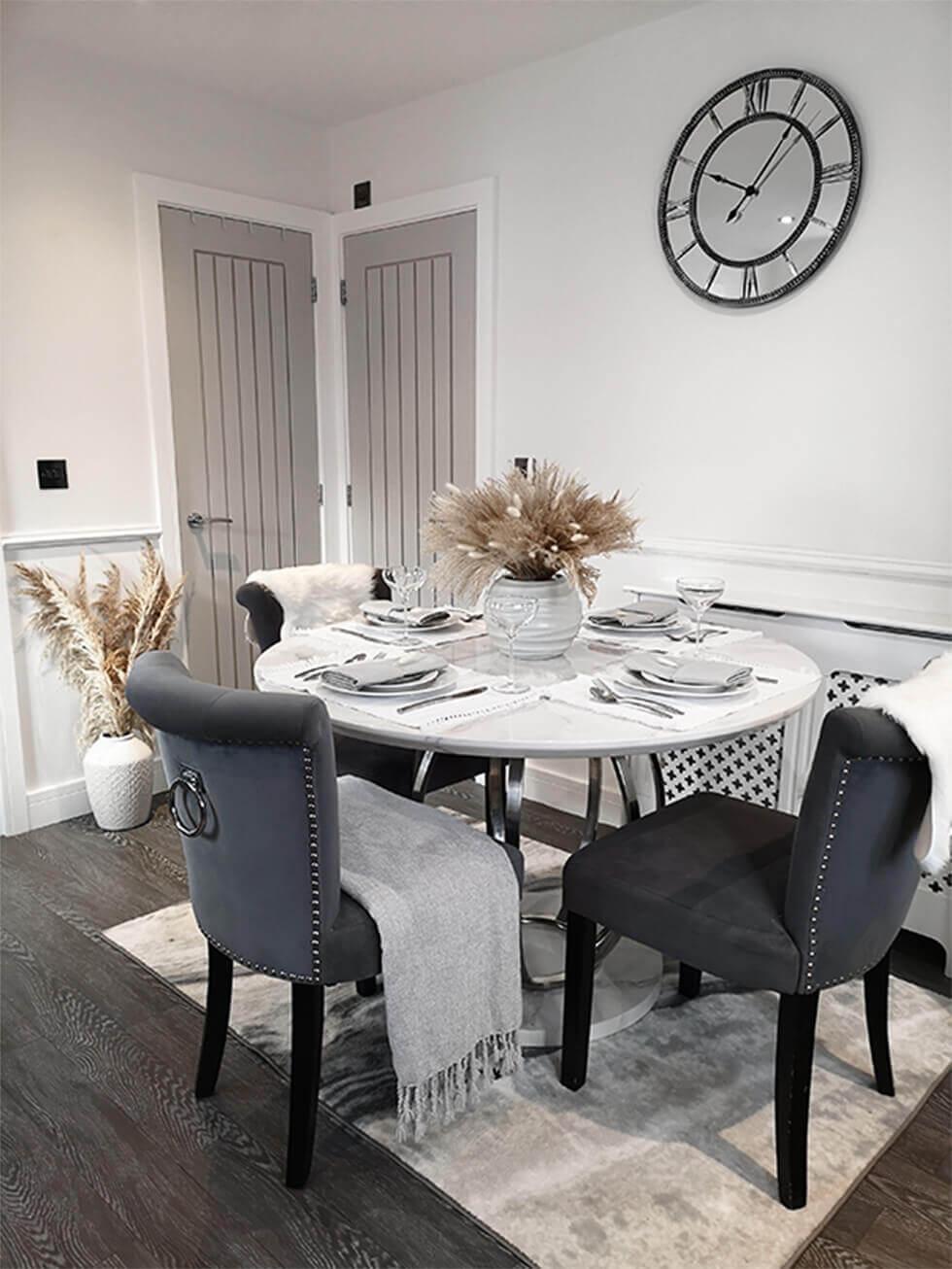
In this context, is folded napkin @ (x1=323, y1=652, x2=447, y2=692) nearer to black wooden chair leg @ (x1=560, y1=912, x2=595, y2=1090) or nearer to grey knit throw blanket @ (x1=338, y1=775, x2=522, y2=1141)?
grey knit throw blanket @ (x1=338, y1=775, x2=522, y2=1141)

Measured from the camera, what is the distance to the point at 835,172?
2.56m

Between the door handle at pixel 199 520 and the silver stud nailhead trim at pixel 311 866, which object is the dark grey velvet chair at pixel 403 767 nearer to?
the silver stud nailhead trim at pixel 311 866

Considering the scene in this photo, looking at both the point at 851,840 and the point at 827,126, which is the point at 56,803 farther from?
the point at 827,126

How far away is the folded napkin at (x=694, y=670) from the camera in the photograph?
1896 mm

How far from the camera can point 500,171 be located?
3.40 m

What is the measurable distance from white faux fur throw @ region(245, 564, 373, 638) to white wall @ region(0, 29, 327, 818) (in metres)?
0.93

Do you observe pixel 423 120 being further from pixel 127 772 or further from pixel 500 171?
pixel 127 772

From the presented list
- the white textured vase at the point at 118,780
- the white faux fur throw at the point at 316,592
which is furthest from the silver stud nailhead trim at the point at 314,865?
the white textured vase at the point at 118,780

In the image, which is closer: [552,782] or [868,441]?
[868,441]

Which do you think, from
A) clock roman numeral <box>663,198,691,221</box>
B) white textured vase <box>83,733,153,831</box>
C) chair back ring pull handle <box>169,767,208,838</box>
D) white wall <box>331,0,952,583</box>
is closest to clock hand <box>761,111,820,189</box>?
white wall <box>331,0,952,583</box>

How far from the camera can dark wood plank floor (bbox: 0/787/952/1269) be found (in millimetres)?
1596

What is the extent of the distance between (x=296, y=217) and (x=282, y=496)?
3.66 feet

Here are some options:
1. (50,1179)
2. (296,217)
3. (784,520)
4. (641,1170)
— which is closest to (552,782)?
(784,520)

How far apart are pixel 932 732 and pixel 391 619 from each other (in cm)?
143
